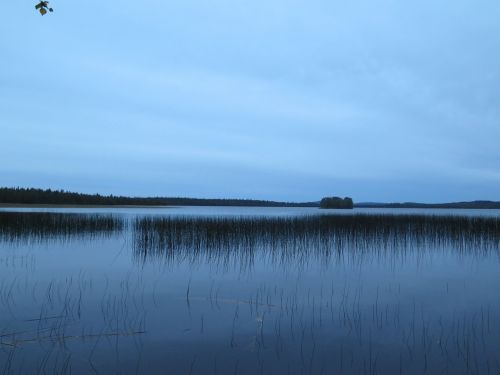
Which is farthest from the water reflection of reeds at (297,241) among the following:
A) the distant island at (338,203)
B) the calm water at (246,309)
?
the distant island at (338,203)

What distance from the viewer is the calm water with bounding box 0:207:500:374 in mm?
4188

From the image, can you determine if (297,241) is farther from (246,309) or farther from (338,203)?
(338,203)

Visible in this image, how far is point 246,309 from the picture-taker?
623 centimetres

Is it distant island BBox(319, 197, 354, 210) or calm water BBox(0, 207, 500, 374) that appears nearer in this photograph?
calm water BBox(0, 207, 500, 374)

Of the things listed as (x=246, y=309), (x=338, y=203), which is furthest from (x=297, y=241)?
(x=338, y=203)

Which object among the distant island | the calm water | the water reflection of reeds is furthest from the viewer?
the distant island

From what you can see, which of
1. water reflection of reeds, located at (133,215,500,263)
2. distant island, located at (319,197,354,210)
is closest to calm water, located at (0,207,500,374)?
water reflection of reeds, located at (133,215,500,263)

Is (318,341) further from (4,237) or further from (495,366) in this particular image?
(4,237)

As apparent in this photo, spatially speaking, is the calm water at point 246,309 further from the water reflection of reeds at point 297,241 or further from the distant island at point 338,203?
the distant island at point 338,203

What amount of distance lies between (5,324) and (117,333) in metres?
1.60

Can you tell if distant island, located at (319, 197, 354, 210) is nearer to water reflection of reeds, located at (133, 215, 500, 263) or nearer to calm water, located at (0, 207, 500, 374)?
water reflection of reeds, located at (133, 215, 500, 263)

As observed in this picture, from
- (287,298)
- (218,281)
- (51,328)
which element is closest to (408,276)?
(287,298)

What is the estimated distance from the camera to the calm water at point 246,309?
419 cm

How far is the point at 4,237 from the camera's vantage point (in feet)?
48.1
